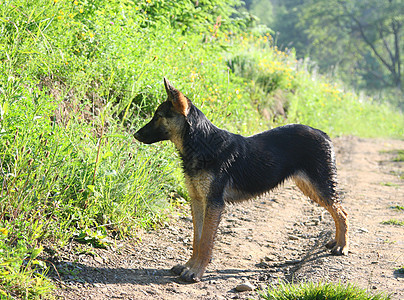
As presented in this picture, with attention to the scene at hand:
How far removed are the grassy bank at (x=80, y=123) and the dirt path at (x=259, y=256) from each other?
293 mm

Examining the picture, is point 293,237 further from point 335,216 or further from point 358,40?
point 358,40

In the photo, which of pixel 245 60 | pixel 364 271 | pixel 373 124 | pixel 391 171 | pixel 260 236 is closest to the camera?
pixel 364 271

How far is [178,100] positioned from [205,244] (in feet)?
4.46

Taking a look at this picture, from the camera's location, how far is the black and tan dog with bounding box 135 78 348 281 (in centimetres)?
433

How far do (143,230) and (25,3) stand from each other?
2.97 meters

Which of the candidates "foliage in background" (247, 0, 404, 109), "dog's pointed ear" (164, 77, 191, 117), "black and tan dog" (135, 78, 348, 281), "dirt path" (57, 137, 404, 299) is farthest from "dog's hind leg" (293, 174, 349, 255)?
"foliage in background" (247, 0, 404, 109)

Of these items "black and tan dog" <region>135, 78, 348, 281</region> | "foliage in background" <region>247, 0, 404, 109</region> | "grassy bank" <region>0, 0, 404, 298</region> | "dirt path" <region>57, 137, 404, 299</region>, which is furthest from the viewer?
"foliage in background" <region>247, 0, 404, 109</region>

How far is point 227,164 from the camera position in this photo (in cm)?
452

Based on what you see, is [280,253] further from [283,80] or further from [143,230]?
[283,80]

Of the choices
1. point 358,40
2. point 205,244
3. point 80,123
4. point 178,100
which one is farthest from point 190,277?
point 358,40

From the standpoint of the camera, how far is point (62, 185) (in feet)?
14.5

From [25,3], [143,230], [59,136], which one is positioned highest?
[25,3]

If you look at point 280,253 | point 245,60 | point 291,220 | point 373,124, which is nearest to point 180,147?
point 280,253

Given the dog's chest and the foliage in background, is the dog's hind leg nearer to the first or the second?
the dog's chest
